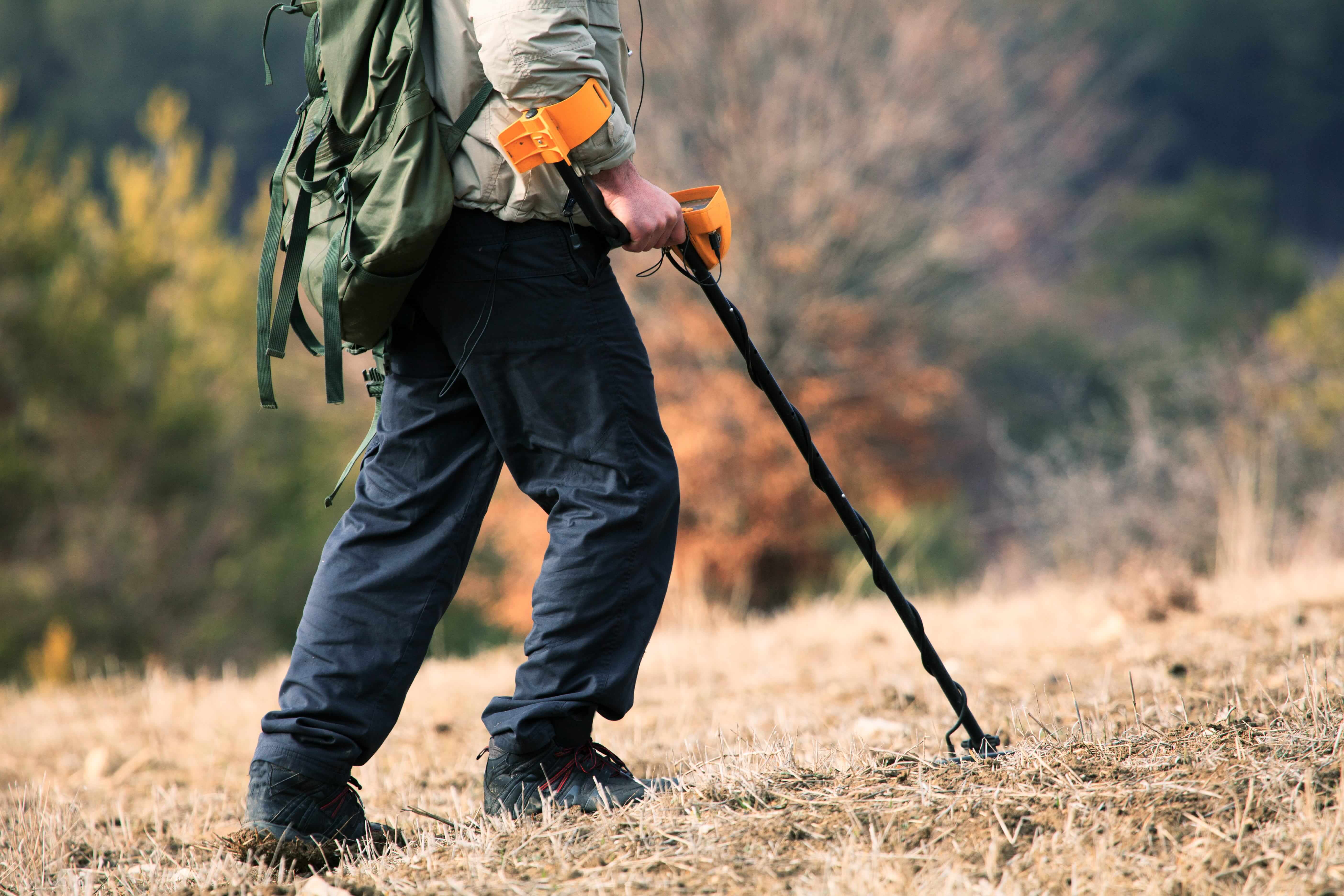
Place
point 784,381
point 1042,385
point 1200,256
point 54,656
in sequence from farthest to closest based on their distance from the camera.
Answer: point 1200,256 → point 1042,385 → point 54,656 → point 784,381

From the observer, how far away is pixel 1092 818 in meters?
1.64

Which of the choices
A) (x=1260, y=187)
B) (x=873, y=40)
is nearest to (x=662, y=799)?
(x=873, y=40)

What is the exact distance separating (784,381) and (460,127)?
29.5ft

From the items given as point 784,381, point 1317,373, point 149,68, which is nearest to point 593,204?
point 784,381

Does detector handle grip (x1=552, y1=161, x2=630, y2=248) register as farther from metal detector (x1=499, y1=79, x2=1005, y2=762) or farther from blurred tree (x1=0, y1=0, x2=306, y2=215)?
blurred tree (x1=0, y1=0, x2=306, y2=215)

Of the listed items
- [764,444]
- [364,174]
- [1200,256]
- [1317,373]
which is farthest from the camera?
[1200,256]

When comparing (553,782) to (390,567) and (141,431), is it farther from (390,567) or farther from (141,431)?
(141,431)

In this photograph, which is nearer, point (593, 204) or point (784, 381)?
point (593, 204)

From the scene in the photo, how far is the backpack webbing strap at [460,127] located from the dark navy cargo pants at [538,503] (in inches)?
4.7

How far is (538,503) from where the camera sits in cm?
206

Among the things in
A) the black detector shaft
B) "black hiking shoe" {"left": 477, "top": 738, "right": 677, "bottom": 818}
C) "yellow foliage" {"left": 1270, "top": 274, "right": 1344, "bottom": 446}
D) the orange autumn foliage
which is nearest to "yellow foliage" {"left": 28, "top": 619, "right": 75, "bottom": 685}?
the orange autumn foliage

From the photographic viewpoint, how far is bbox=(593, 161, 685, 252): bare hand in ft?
6.75

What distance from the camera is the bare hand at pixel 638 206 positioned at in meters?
2.06

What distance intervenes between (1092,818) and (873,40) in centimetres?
1130
